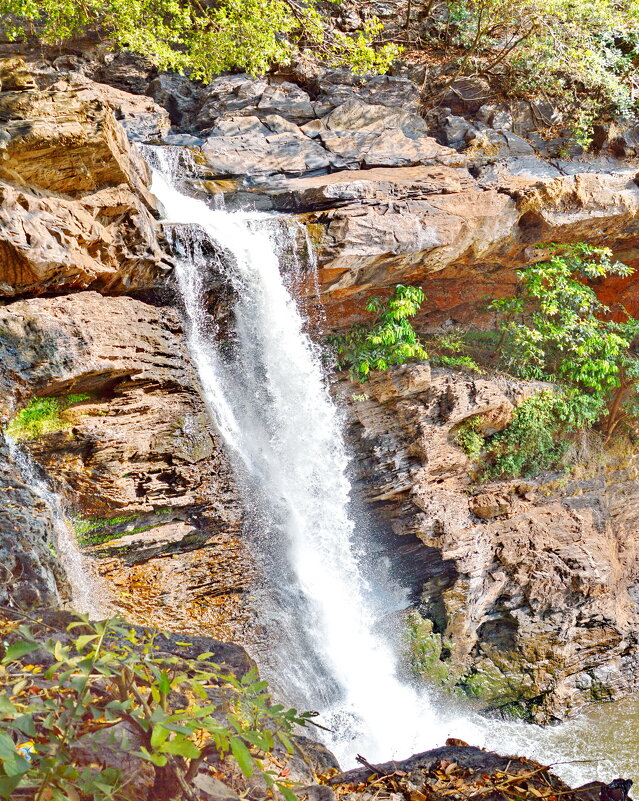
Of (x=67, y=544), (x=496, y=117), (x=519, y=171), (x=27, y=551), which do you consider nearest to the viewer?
(x=27, y=551)

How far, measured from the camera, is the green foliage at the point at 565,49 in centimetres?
1120

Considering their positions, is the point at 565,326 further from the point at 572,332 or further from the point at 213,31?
the point at 213,31

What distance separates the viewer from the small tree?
32.9ft

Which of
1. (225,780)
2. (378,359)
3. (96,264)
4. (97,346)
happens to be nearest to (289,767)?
(225,780)

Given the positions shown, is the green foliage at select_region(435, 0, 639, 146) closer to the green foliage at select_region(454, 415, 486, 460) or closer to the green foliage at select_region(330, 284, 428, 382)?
the green foliage at select_region(330, 284, 428, 382)

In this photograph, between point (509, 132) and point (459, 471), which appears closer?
point (459, 471)

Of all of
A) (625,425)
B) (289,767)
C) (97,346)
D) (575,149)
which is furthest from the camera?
(575,149)

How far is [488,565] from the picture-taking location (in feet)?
31.3

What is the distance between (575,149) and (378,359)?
21.6 feet

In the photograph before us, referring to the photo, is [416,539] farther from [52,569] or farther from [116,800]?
[116,800]

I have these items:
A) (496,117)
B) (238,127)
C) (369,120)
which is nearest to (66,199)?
(238,127)

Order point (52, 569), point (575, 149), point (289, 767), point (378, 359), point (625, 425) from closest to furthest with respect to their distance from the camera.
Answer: point (289, 767), point (52, 569), point (378, 359), point (625, 425), point (575, 149)

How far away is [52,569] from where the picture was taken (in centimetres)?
534

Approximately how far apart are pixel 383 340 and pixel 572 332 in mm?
3613
